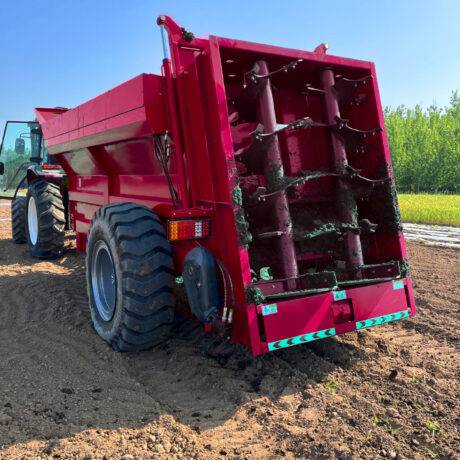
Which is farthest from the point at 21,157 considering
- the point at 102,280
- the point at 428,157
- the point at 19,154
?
the point at 428,157

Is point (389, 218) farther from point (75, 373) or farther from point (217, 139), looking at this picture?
point (75, 373)

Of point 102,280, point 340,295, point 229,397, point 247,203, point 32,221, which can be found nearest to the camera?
point 229,397

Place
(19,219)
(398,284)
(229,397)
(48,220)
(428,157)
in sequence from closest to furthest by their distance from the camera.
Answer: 1. (229,397)
2. (398,284)
3. (48,220)
4. (19,219)
5. (428,157)

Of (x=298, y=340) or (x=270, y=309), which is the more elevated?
(x=270, y=309)

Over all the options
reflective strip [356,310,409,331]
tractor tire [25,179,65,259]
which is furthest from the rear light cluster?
tractor tire [25,179,65,259]

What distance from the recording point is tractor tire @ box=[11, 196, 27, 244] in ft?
26.0

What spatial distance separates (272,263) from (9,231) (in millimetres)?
8741

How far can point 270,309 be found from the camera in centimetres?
281

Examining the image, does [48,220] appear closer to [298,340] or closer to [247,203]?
[247,203]

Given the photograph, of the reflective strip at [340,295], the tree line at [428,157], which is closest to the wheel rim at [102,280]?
the reflective strip at [340,295]

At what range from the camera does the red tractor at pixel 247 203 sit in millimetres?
2914

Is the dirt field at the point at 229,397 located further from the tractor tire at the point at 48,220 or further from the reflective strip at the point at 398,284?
the tractor tire at the point at 48,220

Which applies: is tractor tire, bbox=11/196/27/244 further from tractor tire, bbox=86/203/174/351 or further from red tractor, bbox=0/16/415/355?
tractor tire, bbox=86/203/174/351

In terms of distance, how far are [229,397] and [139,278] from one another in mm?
980
